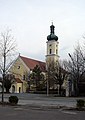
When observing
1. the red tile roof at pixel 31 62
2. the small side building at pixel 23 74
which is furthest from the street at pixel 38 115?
the red tile roof at pixel 31 62

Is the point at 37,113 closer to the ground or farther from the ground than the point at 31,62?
closer to the ground

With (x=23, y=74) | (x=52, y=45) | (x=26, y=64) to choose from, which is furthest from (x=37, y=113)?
(x=52, y=45)

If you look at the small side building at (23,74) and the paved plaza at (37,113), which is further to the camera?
the small side building at (23,74)

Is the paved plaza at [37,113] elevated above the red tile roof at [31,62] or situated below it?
below

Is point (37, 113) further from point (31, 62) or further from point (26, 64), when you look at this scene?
point (31, 62)

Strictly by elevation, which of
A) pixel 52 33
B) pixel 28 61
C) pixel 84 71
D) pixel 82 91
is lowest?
pixel 82 91

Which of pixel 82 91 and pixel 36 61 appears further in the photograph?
pixel 36 61

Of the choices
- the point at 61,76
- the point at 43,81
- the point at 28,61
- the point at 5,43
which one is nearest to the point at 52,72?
the point at 61,76

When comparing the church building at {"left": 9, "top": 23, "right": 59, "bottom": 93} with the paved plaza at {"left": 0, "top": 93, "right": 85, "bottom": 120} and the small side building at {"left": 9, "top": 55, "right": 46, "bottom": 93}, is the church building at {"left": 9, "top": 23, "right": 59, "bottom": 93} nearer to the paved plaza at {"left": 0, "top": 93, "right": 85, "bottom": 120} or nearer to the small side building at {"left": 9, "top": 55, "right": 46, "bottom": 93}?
the small side building at {"left": 9, "top": 55, "right": 46, "bottom": 93}

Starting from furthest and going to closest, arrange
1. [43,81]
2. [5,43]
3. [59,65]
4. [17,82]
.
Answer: [17,82] → [43,81] → [59,65] → [5,43]

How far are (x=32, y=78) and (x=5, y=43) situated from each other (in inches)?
2335

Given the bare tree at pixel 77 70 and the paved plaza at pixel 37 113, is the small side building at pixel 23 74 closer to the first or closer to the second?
the bare tree at pixel 77 70

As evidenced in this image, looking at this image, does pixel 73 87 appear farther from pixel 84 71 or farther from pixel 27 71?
pixel 27 71

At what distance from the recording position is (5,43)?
96.7ft
